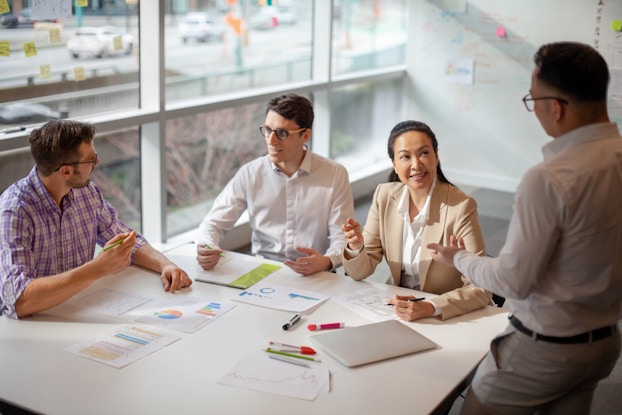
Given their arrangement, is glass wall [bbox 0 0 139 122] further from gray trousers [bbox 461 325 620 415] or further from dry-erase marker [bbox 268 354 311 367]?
gray trousers [bbox 461 325 620 415]

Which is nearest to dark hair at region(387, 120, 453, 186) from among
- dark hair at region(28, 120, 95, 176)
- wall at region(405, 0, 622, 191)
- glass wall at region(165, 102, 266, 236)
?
dark hair at region(28, 120, 95, 176)

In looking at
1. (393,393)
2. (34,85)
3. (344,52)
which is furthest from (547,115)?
(344,52)

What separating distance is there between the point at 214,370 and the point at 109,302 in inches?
25.4

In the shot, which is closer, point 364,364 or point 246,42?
point 364,364

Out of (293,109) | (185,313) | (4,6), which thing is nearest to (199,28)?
(4,6)

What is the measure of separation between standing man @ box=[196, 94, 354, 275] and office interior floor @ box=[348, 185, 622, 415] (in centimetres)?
101

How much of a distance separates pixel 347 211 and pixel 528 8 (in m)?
4.00

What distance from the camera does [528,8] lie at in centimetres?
638

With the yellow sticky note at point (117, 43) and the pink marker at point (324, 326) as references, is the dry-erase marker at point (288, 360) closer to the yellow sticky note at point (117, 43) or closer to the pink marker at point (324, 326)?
the pink marker at point (324, 326)

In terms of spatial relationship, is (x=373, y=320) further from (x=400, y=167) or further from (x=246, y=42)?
(x=246, y=42)

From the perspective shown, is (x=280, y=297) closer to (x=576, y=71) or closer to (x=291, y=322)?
(x=291, y=322)

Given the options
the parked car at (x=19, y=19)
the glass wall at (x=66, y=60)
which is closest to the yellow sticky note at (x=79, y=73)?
the glass wall at (x=66, y=60)

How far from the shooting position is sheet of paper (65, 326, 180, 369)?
6.80 feet

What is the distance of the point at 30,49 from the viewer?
12.1 ft
